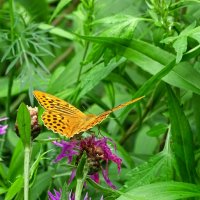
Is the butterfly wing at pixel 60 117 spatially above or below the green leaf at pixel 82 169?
above

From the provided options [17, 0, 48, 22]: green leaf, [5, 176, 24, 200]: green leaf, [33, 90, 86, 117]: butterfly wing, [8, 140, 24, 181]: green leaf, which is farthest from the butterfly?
[17, 0, 48, 22]: green leaf

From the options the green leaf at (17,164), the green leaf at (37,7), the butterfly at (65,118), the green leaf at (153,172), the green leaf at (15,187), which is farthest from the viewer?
the green leaf at (37,7)

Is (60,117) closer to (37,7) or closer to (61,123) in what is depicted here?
(61,123)

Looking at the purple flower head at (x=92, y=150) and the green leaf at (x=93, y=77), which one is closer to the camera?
the purple flower head at (x=92, y=150)

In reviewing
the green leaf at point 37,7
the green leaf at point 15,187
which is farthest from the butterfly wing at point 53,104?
the green leaf at point 37,7

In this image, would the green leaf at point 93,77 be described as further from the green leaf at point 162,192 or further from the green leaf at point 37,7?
the green leaf at point 37,7

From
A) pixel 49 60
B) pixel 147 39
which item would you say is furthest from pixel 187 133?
pixel 49 60

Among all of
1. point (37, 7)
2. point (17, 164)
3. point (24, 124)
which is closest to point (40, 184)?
point (17, 164)
